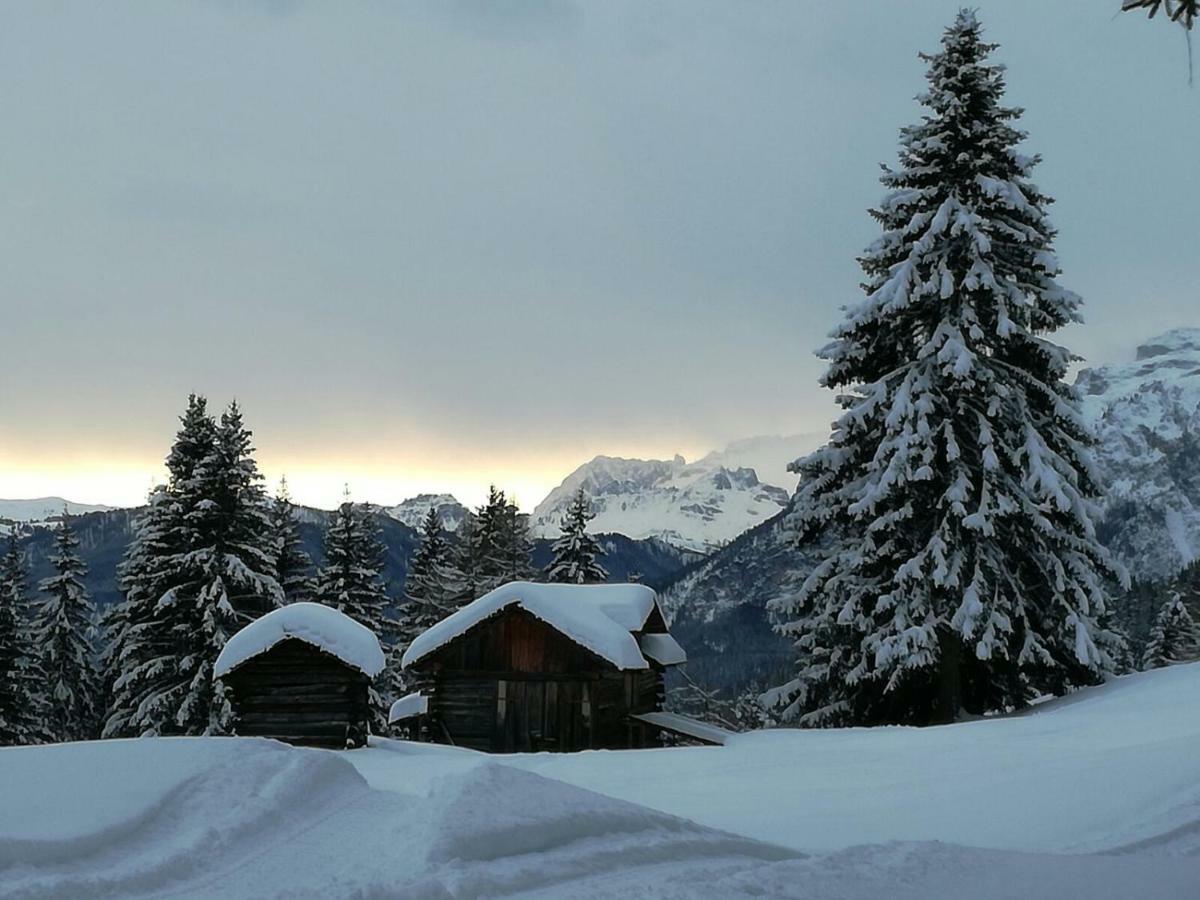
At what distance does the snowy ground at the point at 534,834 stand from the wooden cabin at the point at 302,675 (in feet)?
41.4

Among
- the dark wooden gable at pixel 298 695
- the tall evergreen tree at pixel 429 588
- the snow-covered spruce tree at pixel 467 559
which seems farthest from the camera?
the tall evergreen tree at pixel 429 588

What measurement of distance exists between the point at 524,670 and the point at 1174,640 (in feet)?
137

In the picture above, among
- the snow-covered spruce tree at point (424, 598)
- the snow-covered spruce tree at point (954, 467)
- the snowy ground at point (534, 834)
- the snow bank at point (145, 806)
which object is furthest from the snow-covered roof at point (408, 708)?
the snow bank at point (145, 806)

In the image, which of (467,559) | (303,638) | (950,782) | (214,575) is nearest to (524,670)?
(303,638)

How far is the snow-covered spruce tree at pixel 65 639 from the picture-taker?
3491 centimetres

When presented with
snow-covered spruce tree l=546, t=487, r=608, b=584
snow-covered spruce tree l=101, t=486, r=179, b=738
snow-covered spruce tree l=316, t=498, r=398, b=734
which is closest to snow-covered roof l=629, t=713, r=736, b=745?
snow-covered spruce tree l=316, t=498, r=398, b=734

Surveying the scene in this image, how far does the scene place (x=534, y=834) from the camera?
4.84 m

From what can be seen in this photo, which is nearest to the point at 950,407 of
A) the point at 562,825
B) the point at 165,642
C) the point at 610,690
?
the point at 610,690

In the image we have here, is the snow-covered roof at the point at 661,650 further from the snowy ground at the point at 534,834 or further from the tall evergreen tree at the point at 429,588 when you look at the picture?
the snowy ground at the point at 534,834

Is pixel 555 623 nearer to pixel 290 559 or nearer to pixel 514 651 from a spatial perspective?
pixel 514 651

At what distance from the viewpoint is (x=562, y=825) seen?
16.5 ft

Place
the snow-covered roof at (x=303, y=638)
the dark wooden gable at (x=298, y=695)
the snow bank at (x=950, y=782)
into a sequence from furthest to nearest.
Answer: the dark wooden gable at (x=298, y=695)
the snow-covered roof at (x=303, y=638)
the snow bank at (x=950, y=782)

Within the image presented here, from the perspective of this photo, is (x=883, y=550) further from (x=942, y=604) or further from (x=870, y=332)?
(x=870, y=332)

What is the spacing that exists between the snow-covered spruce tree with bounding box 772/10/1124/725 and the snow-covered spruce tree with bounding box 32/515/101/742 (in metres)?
29.8
